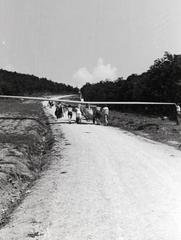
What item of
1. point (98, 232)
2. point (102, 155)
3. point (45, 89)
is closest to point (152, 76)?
point (102, 155)

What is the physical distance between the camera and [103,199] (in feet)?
29.2

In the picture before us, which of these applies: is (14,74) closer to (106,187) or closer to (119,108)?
(119,108)

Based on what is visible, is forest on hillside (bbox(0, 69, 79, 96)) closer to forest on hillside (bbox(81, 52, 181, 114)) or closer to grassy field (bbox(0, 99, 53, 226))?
forest on hillside (bbox(81, 52, 181, 114))

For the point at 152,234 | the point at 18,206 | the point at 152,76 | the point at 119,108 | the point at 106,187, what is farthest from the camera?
the point at 119,108

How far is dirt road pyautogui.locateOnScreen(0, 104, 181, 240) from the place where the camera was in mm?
7016

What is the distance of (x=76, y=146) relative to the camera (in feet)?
53.3

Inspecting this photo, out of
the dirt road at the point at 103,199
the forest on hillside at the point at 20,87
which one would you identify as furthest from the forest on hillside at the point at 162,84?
the forest on hillside at the point at 20,87

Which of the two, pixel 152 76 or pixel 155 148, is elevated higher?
pixel 152 76

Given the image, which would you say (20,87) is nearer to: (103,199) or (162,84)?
(162,84)

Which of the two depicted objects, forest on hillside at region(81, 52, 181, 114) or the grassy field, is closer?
the grassy field

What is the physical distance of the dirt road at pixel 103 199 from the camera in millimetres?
7016

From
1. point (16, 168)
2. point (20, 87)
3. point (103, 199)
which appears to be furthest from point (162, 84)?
point (20, 87)

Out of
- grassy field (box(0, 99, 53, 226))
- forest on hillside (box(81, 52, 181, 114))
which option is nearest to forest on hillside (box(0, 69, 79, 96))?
forest on hillside (box(81, 52, 181, 114))

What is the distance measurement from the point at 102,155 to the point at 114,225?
6.98 meters
